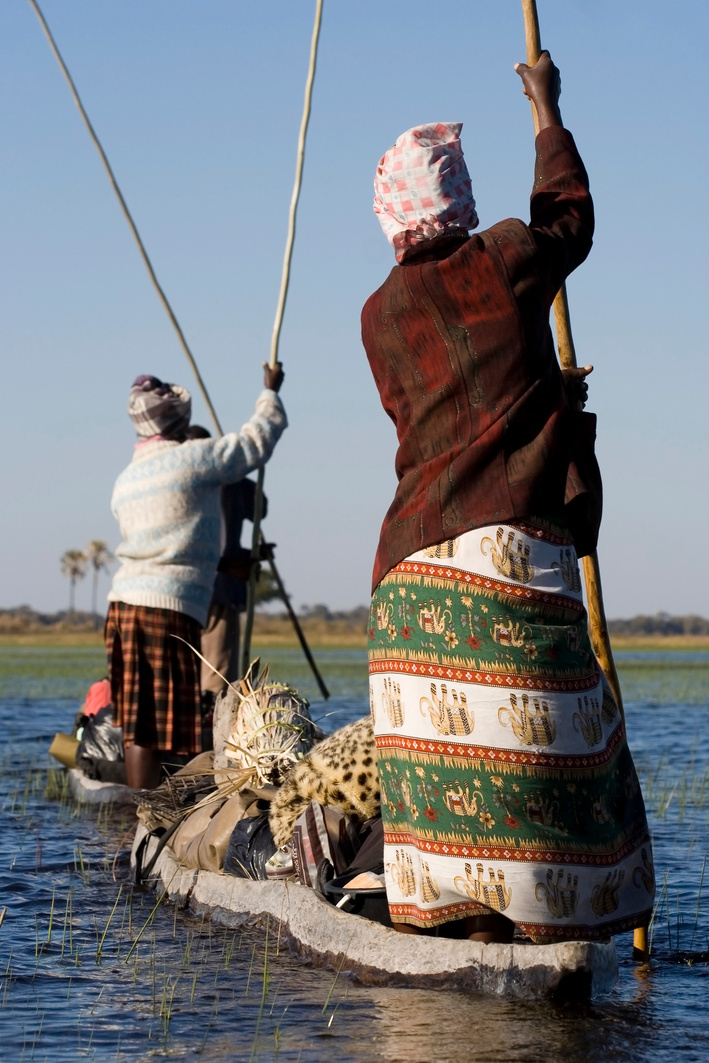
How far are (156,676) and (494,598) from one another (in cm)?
414

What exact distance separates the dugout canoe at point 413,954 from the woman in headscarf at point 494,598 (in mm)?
85

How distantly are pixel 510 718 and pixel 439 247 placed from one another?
4.19 feet

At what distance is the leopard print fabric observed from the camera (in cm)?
482

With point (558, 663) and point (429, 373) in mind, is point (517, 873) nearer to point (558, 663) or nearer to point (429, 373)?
point (558, 663)

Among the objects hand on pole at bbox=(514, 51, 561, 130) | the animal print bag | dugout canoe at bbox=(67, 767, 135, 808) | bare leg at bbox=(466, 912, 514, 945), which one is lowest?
dugout canoe at bbox=(67, 767, 135, 808)

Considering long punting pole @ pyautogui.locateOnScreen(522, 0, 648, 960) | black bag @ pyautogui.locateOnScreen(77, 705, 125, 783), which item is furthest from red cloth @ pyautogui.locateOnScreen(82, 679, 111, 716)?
long punting pole @ pyautogui.locateOnScreen(522, 0, 648, 960)

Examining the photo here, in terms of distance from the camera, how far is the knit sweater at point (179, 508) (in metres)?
7.12

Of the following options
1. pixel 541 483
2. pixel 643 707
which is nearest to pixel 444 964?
pixel 541 483

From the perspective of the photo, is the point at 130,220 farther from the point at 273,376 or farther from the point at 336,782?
the point at 336,782

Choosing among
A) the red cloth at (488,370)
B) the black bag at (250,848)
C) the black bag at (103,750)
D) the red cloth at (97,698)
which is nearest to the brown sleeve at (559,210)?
the red cloth at (488,370)

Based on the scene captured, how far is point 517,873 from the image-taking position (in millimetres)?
3594

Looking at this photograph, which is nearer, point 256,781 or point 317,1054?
point 317,1054

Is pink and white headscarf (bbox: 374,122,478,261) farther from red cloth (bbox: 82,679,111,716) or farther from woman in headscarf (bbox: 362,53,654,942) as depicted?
red cloth (bbox: 82,679,111,716)

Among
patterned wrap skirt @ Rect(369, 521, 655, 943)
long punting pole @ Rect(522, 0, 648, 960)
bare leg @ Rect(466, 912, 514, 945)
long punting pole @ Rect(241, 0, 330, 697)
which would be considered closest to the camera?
patterned wrap skirt @ Rect(369, 521, 655, 943)
